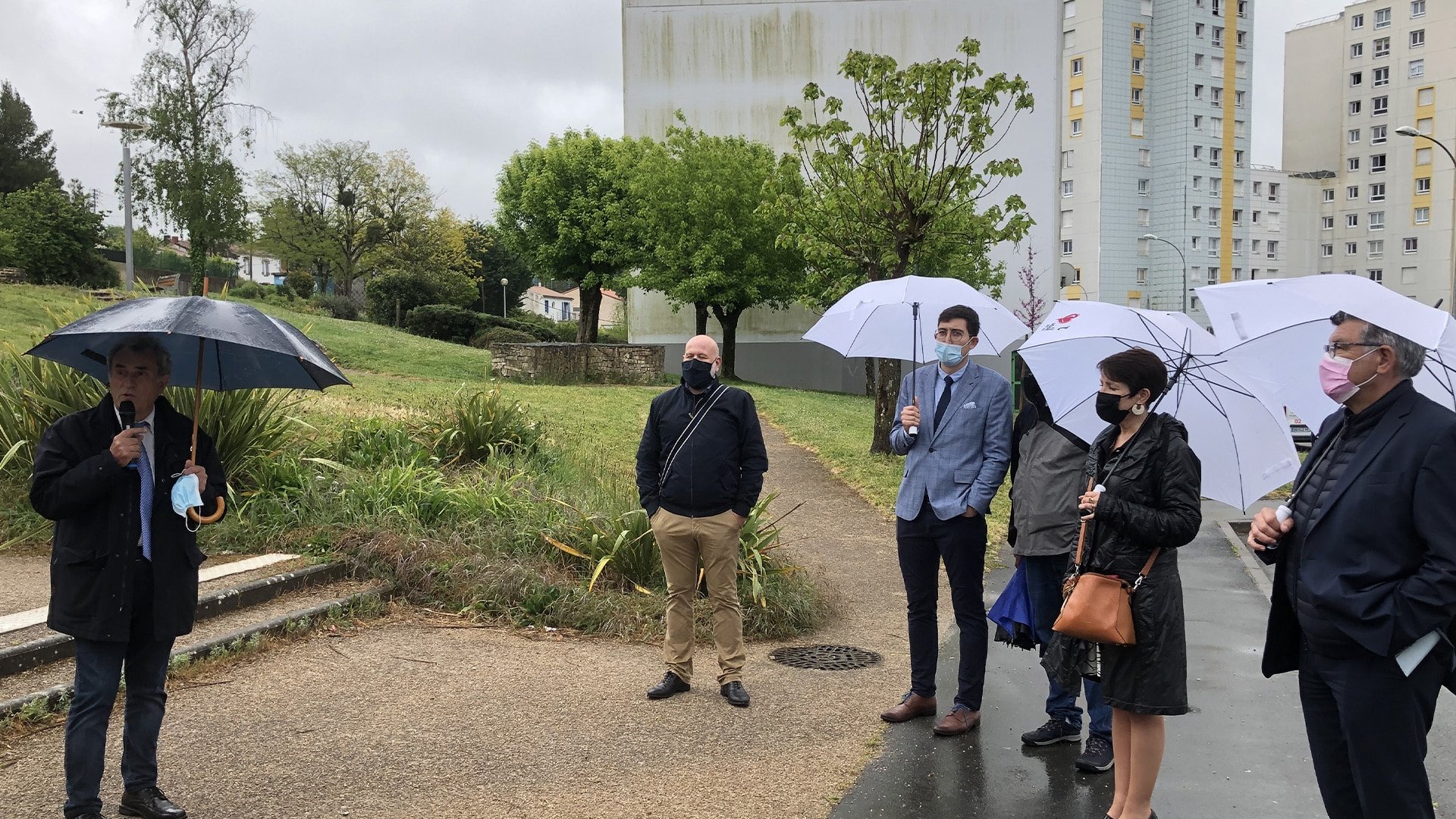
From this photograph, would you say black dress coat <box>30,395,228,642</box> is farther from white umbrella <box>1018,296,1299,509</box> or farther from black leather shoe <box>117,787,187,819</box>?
white umbrella <box>1018,296,1299,509</box>

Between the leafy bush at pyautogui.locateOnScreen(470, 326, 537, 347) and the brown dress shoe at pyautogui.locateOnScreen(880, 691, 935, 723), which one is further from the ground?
the leafy bush at pyautogui.locateOnScreen(470, 326, 537, 347)

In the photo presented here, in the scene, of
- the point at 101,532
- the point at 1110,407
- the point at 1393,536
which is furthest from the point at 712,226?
the point at 1393,536

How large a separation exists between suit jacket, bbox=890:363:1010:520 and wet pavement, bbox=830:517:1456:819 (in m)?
1.13

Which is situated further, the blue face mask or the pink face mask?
the blue face mask

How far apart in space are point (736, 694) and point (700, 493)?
110 centimetres

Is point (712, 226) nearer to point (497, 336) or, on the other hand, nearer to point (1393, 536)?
point (497, 336)

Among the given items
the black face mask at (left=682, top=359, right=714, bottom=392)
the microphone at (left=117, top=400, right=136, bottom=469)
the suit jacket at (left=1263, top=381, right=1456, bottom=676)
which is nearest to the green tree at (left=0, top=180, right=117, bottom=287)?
the black face mask at (left=682, top=359, right=714, bottom=392)

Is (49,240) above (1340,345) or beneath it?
above

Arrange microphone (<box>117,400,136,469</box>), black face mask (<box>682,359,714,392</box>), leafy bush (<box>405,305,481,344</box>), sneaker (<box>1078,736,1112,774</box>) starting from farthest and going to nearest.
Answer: leafy bush (<box>405,305,481,344</box>) < black face mask (<box>682,359,714,392</box>) < sneaker (<box>1078,736,1112,774</box>) < microphone (<box>117,400,136,469</box>)

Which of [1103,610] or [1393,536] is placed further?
[1103,610]

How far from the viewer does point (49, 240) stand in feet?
114

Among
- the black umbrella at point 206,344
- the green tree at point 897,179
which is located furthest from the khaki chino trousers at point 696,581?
the green tree at point 897,179

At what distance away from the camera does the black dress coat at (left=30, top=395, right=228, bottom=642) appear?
3676mm

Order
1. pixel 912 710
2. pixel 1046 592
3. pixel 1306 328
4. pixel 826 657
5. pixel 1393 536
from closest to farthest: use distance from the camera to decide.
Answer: pixel 1393 536, pixel 1306 328, pixel 1046 592, pixel 912 710, pixel 826 657
